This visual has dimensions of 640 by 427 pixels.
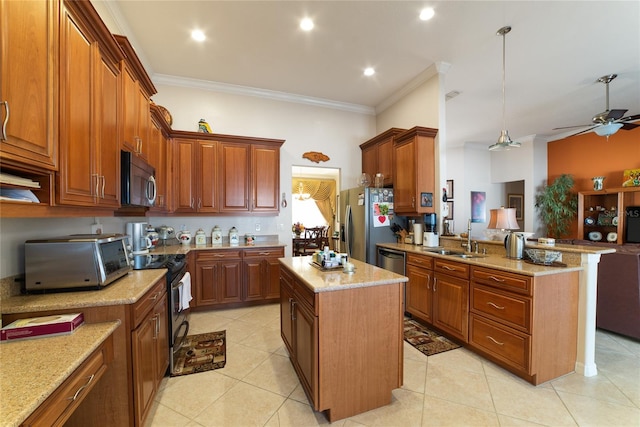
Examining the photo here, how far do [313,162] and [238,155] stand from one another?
4.34ft

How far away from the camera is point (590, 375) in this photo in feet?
7.02

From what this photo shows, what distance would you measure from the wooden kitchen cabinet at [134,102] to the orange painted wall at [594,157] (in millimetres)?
7908

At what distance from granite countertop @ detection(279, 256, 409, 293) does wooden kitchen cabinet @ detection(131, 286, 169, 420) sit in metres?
0.98

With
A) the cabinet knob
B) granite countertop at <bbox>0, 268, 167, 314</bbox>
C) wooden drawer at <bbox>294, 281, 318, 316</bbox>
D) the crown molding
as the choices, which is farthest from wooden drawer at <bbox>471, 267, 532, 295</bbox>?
the crown molding

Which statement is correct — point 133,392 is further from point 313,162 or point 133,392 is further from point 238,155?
point 313,162

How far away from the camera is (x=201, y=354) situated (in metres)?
2.50

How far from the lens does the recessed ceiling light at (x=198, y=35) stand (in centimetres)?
290

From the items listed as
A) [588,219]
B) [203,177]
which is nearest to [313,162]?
[203,177]

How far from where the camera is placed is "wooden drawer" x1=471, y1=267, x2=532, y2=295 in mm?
2027

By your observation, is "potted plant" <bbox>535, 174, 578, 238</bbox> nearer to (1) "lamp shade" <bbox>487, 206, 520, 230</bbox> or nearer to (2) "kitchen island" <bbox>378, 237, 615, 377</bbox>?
(1) "lamp shade" <bbox>487, 206, 520, 230</bbox>

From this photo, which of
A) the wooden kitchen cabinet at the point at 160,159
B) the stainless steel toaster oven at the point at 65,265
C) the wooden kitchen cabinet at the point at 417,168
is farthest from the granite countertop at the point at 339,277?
the wooden kitchen cabinet at the point at 160,159

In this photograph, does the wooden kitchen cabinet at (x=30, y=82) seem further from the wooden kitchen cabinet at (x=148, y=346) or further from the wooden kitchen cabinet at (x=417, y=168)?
the wooden kitchen cabinet at (x=417, y=168)

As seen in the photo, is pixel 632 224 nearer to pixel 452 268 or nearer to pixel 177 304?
pixel 452 268

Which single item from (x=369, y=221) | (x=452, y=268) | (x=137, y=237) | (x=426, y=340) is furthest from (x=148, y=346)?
(x=369, y=221)
